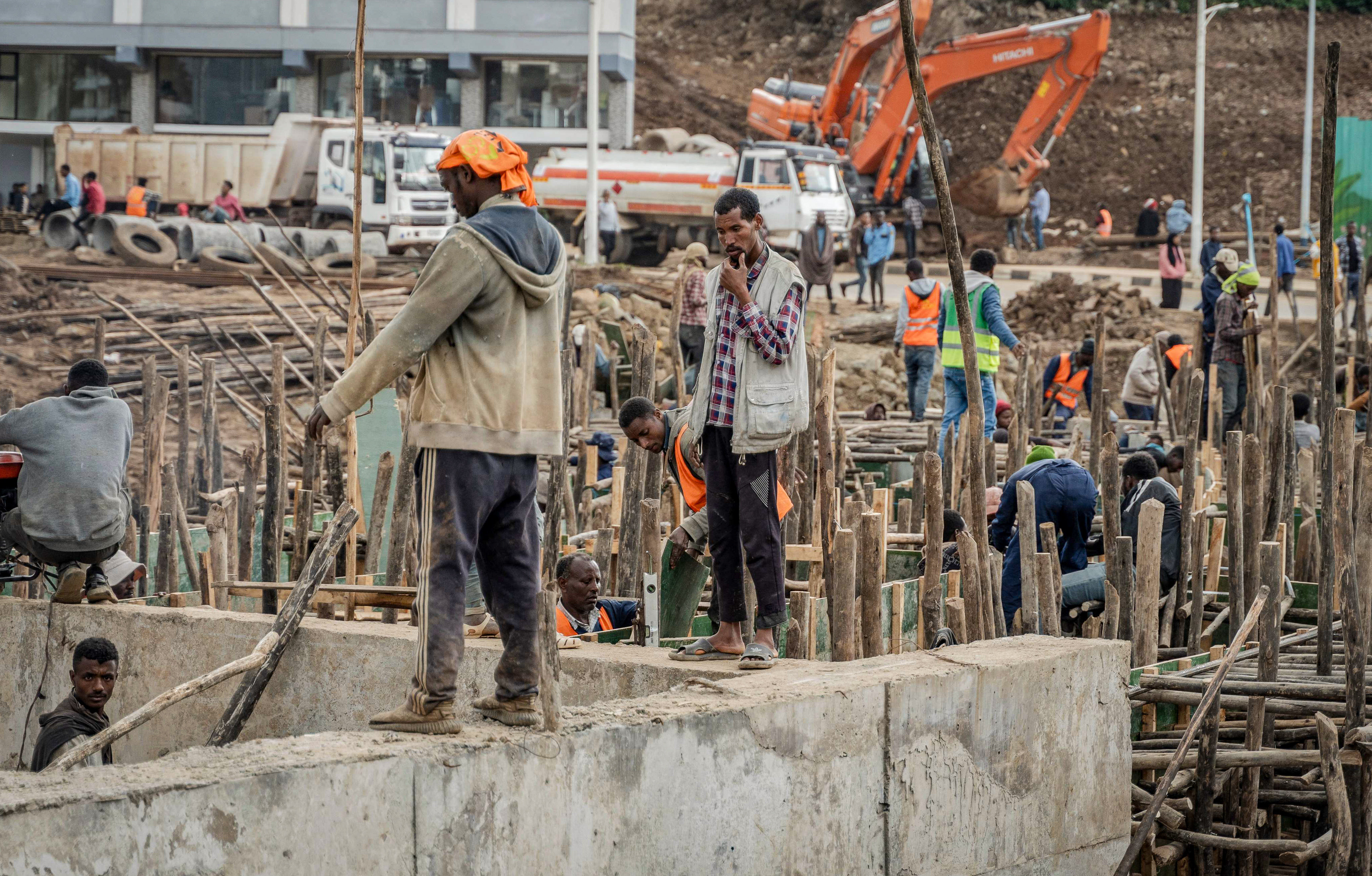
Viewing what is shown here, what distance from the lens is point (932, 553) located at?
6.39 meters

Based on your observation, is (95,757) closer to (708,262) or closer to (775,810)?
(775,810)

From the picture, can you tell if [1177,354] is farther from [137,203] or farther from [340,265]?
[137,203]

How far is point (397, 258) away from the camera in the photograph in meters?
24.5

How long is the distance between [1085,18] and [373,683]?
23.8m

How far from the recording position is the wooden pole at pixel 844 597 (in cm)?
534

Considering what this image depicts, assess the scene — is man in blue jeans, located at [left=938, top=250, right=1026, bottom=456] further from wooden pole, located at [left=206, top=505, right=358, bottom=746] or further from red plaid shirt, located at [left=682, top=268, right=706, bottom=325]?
wooden pole, located at [left=206, top=505, right=358, bottom=746]

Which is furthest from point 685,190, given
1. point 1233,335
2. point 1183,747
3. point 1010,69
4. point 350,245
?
point 1183,747

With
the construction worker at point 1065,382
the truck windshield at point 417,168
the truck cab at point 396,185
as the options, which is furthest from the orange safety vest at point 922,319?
the truck windshield at point 417,168

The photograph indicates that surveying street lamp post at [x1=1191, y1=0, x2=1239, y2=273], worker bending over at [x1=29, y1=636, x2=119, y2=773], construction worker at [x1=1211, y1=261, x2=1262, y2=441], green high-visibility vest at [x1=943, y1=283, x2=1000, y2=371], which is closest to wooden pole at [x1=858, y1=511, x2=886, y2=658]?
worker bending over at [x1=29, y1=636, x2=119, y2=773]

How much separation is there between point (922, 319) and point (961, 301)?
726 cm

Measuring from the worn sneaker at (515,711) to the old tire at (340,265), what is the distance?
19.1 metres

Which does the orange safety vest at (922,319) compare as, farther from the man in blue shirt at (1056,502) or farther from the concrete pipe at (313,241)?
the concrete pipe at (313,241)

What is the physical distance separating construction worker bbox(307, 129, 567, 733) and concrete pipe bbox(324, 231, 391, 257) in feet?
67.5

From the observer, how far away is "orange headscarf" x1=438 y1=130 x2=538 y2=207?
13.2ft
